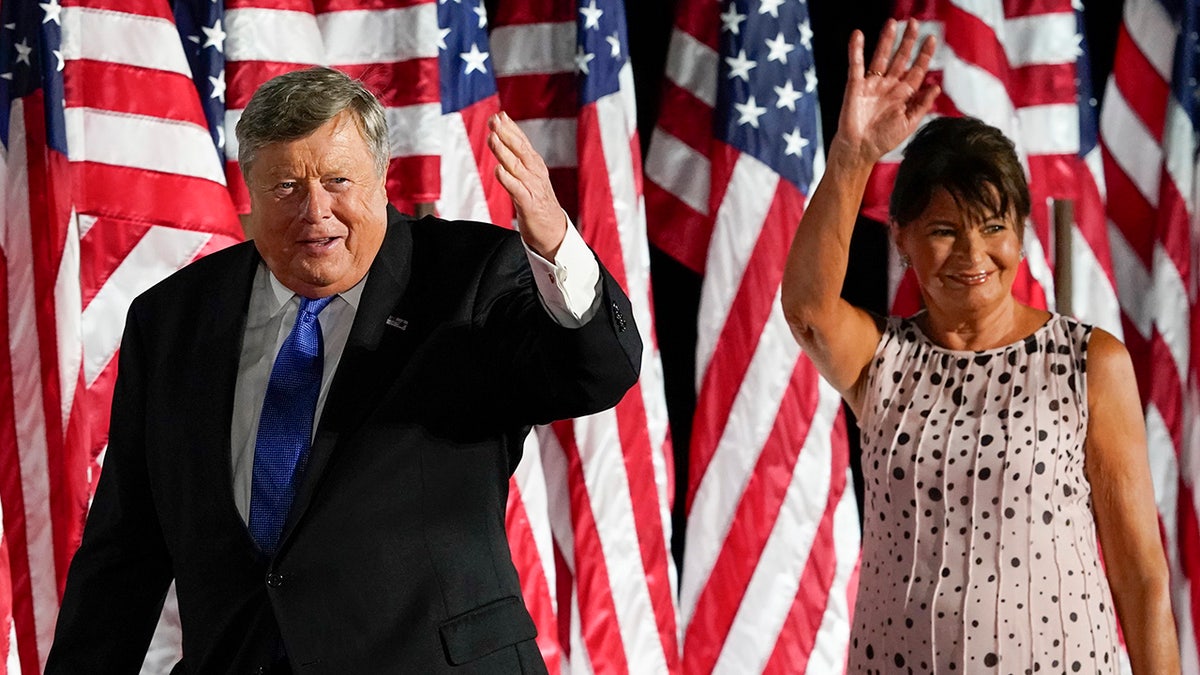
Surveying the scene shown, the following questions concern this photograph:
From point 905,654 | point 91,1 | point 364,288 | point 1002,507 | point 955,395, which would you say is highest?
point 91,1

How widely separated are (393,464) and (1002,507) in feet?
3.28

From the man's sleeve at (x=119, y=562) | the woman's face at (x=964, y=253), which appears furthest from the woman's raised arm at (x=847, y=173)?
the man's sleeve at (x=119, y=562)

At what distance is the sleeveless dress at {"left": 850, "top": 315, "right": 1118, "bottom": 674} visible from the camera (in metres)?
2.00

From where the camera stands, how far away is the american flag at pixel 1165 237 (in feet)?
12.5

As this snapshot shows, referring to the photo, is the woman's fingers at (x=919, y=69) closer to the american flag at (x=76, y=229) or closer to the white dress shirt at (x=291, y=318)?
the white dress shirt at (x=291, y=318)

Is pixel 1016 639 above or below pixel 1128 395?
below

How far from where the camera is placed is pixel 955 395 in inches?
83.7

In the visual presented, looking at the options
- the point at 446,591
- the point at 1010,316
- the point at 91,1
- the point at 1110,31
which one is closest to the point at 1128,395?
the point at 1010,316

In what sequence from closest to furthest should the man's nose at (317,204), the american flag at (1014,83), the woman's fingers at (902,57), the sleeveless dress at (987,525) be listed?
1. the man's nose at (317,204)
2. the sleeveless dress at (987,525)
3. the woman's fingers at (902,57)
4. the american flag at (1014,83)

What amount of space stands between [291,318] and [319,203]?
0.53ft

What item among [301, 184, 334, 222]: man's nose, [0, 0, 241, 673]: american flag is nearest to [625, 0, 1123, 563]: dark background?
[0, 0, 241, 673]: american flag

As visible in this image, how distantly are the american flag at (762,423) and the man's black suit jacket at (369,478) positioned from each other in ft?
6.47

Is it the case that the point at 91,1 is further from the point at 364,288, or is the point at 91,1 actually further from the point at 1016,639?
the point at 1016,639

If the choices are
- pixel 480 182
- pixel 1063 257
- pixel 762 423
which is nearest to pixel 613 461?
pixel 762 423
